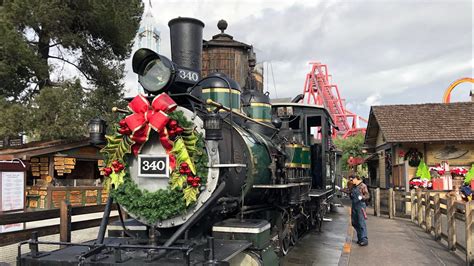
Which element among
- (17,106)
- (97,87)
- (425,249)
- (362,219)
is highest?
(97,87)

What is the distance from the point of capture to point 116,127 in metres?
4.25

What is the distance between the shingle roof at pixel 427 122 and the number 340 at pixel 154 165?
13.0 m

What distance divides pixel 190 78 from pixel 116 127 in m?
1.02

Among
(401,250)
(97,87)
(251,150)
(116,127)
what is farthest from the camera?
(97,87)

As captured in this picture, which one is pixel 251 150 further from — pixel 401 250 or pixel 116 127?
pixel 401 250

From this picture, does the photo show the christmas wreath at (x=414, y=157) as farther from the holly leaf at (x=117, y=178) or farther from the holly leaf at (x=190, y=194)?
the holly leaf at (x=117, y=178)

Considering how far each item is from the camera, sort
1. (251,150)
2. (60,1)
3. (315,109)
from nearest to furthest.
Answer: (251,150), (315,109), (60,1)

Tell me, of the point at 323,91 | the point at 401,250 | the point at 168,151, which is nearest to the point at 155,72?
the point at 168,151

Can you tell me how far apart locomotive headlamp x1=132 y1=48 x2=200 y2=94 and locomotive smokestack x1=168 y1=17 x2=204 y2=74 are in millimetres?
1083

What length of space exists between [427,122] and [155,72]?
559 inches

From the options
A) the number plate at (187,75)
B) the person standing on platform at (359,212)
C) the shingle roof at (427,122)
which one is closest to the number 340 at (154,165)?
the number plate at (187,75)

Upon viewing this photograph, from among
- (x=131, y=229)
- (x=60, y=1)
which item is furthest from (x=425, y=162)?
(x=60, y=1)

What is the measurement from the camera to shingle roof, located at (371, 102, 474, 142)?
14.9 metres

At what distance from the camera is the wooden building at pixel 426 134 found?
1493cm
